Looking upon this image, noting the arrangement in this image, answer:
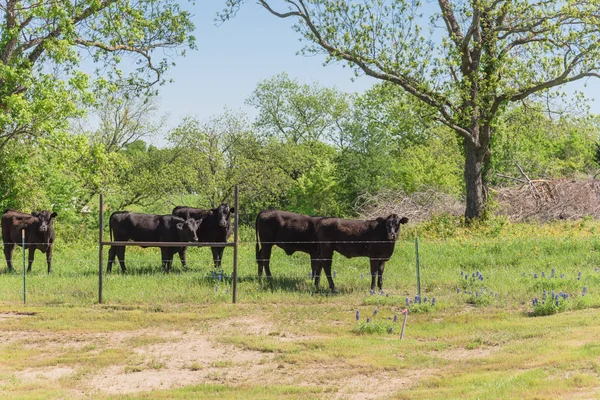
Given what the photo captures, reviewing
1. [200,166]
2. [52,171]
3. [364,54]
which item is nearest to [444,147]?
[200,166]

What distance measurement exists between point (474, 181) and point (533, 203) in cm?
298

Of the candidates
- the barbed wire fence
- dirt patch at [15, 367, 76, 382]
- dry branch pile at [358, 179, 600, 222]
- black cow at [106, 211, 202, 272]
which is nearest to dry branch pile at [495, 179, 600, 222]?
dry branch pile at [358, 179, 600, 222]

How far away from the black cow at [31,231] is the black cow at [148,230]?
1.78 m

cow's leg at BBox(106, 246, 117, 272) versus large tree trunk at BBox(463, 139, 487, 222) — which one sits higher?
large tree trunk at BBox(463, 139, 487, 222)

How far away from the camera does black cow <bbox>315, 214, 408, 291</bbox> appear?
1708cm

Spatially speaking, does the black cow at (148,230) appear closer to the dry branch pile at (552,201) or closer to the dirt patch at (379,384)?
the dirt patch at (379,384)

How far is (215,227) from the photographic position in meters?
21.3

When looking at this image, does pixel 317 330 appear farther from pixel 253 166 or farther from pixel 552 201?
pixel 253 166

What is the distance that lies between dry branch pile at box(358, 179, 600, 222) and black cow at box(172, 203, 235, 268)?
10427 millimetres

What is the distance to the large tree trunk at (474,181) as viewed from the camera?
2872cm

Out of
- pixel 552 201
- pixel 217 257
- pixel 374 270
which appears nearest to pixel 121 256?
pixel 217 257

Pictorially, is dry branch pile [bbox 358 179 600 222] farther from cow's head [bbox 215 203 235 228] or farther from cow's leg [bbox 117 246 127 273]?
cow's leg [bbox 117 246 127 273]

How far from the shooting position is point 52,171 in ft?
97.2

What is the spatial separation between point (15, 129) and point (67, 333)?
1551 centimetres
